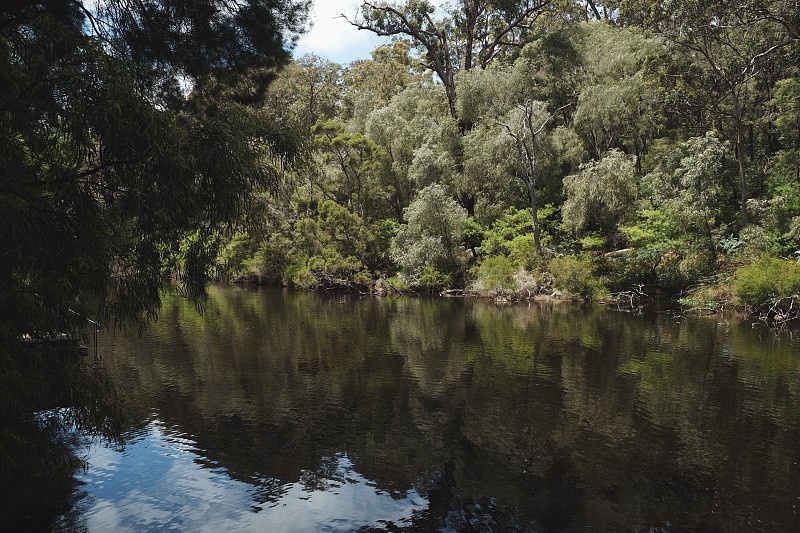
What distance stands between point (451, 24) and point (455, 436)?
3973cm

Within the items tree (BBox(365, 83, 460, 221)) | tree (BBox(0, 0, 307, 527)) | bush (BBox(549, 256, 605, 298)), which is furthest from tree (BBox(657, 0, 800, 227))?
tree (BBox(0, 0, 307, 527))

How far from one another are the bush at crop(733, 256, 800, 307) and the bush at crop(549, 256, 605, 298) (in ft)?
24.1

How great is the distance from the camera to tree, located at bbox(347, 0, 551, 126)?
42.0 meters

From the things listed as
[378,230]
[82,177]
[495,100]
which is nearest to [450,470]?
[82,177]

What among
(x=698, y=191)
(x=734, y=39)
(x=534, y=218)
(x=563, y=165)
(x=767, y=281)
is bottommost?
(x=767, y=281)

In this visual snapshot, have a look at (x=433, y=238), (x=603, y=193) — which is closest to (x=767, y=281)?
(x=603, y=193)

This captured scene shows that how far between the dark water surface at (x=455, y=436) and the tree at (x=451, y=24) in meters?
28.4

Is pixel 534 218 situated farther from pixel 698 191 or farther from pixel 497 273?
pixel 698 191

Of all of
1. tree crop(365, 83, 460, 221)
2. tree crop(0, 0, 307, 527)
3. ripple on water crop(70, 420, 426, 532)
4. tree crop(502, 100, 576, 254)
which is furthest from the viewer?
tree crop(365, 83, 460, 221)

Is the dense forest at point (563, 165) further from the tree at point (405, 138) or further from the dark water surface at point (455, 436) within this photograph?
the dark water surface at point (455, 436)

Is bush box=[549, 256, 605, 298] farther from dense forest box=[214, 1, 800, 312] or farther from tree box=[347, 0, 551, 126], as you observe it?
tree box=[347, 0, 551, 126]

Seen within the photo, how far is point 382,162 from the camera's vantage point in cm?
4169

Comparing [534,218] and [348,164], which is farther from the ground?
[348,164]

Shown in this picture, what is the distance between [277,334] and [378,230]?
60.3 ft
